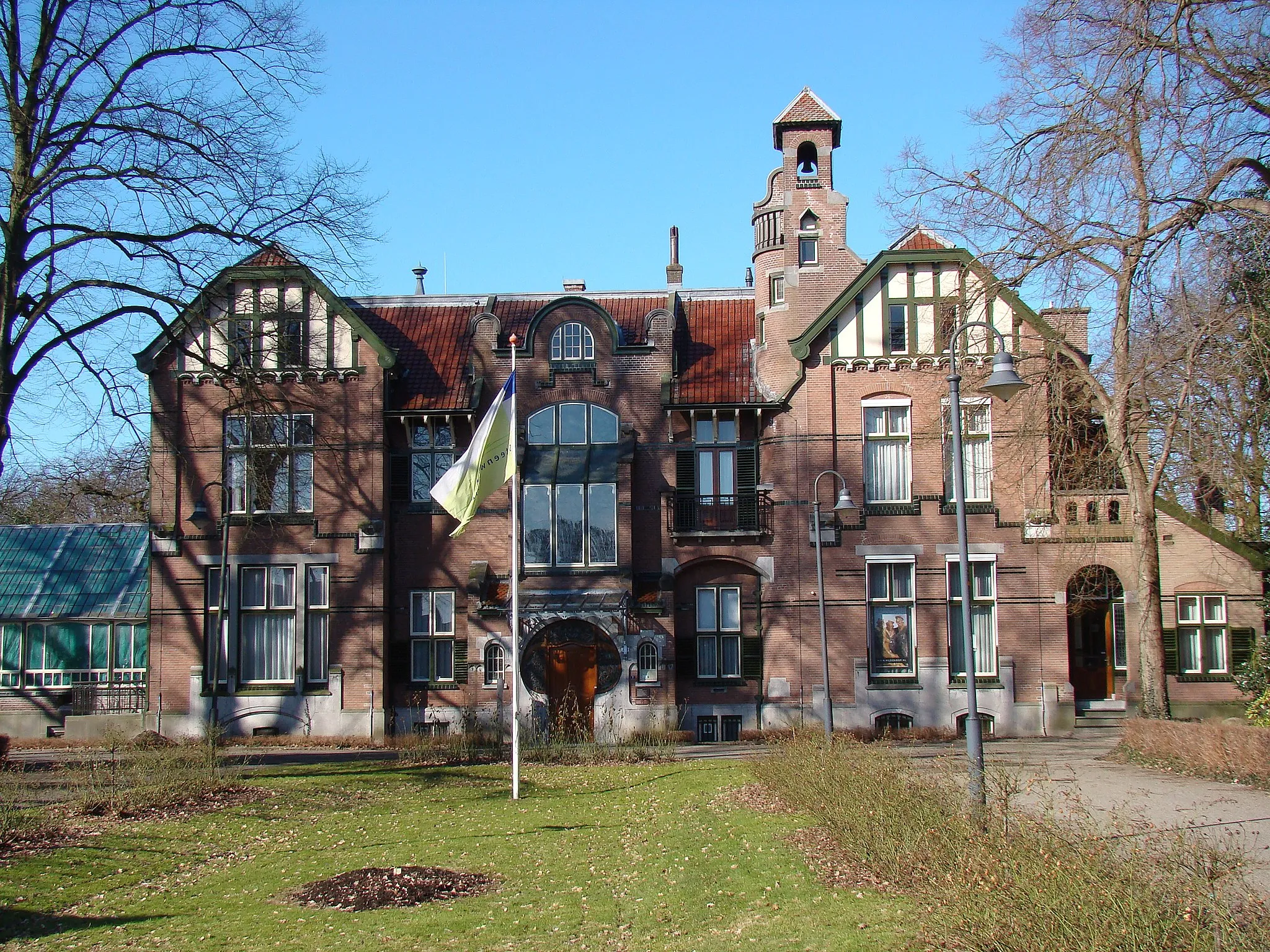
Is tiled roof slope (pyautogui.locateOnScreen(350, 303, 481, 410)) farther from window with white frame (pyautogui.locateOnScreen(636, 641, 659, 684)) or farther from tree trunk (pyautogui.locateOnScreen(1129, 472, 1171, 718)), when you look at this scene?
tree trunk (pyautogui.locateOnScreen(1129, 472, 1171, 718))

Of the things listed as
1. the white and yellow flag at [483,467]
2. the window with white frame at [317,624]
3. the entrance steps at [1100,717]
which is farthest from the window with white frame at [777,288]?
the window with white frame at [317,624]

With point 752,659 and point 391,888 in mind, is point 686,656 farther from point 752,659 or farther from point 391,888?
point 391,888

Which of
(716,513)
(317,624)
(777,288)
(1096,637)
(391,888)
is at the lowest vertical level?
(391,888)

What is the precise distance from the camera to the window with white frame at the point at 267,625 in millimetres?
29797

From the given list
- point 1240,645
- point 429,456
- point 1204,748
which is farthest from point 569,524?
point 1240,645

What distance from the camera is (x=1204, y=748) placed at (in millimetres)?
19719

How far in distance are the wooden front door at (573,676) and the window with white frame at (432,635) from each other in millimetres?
2795

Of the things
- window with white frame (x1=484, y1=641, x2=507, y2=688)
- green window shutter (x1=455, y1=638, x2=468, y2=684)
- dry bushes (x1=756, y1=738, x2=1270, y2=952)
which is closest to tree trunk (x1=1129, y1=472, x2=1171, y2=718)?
dry bushes (x1=756, y1=738, x2=1270, y2=952)

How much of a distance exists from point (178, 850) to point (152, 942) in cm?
445

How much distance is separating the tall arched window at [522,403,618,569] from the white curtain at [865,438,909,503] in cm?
636

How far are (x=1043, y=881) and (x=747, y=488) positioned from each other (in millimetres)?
21958

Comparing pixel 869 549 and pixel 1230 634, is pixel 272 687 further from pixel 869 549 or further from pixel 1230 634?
pixel 1230 634

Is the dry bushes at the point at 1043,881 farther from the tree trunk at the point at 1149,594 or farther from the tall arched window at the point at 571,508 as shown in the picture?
the tall arched window at the point at 571,508

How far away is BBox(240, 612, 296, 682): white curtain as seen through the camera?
97.7 feet
